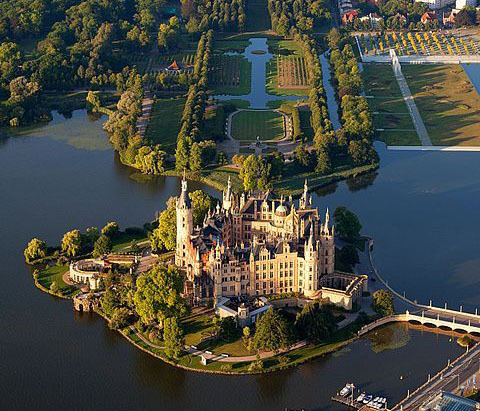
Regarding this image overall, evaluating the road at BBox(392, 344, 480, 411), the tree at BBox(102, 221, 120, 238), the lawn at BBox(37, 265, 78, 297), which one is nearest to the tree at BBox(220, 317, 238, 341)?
the road at BBox(392, 344, 480, 411)

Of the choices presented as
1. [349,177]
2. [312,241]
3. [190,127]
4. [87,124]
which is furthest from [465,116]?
[312,241]

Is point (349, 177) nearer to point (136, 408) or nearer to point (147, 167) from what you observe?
point (147, 167)

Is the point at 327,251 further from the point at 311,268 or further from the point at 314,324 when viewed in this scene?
the point at 314,324

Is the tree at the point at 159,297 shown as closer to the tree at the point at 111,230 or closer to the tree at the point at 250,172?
the tree at the point at 111,230

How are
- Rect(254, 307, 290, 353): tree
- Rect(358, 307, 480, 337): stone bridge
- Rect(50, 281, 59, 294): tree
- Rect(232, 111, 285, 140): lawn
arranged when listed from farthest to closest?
1. Rect(232, 111, 285, 140): lawn
2. Rect(50, 281, 59, 294): tree
3. Rect(358, 307, 480, 337): stone bridge
4. Rect(254, 307, 290, 353): tree

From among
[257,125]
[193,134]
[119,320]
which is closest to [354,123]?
[257,125]

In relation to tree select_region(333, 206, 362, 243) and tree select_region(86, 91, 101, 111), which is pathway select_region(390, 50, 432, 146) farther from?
tree select_region(86, 91, 101, 111)
